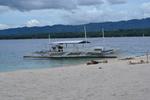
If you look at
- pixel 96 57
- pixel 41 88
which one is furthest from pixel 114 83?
pixel 96 57

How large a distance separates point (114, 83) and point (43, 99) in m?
4.25

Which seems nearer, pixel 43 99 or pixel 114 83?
pixel 43 99

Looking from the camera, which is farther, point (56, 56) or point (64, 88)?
point (56, 56)

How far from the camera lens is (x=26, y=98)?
40.8 feet

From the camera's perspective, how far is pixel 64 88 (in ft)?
48.5

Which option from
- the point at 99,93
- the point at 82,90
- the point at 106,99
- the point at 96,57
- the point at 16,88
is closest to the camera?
the point at 106,99

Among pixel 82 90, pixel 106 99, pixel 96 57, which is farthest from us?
pixel 96 57

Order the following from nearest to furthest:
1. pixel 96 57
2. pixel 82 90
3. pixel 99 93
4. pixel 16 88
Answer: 1. pixel 99 93
2. pixel 82 90
3. pixel 16 88
4. pixel 96 57

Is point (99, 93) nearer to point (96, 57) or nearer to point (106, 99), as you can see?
point (106, 99)

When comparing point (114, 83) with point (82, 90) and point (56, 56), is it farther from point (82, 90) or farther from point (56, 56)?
point (56, 56)

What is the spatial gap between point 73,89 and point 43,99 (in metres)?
2.38

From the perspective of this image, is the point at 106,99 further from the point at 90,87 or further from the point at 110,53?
the point at 110,53

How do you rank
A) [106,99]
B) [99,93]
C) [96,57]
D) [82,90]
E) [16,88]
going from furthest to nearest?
1. [96,57]
2. [16,88]
3. [82,90]
4. [99,93]
5. [106,99]

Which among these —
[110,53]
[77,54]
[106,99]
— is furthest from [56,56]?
[106,99]
